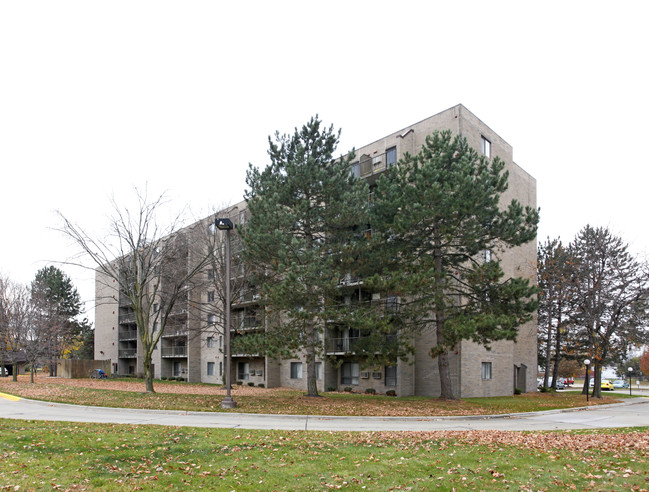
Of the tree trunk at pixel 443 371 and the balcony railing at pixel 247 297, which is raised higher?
the balcony railing at pixel 247 297

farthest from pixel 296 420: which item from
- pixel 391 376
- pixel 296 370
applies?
pixel 296 370

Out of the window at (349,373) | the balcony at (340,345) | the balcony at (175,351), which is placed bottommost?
the balcony at (175,351)

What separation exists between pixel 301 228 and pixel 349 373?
44.3ft

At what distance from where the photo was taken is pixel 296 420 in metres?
17.2

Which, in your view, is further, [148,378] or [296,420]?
[148,378]

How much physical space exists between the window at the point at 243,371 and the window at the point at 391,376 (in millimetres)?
17252

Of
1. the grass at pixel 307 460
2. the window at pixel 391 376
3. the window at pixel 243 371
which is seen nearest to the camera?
the grass at pixel 307 460

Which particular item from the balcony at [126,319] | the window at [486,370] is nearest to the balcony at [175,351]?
the balcony at [126,319]

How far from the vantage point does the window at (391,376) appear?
32.2m

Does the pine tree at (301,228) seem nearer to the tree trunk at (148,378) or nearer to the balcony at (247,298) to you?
the tree trunk at (148,378)

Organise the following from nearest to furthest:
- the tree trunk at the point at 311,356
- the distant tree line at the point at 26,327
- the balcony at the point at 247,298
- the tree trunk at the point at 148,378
A: the tree trunk at the point at 311,356, the tree trunk at the point at 148,378, the balcony at the point at 247,298, the distant tree line at the point at 26,327

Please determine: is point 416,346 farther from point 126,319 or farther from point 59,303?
point 59,303

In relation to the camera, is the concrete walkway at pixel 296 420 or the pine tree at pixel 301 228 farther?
the pine tree at pixel 301 228

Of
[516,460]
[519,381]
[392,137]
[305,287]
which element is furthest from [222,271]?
[516,460]
